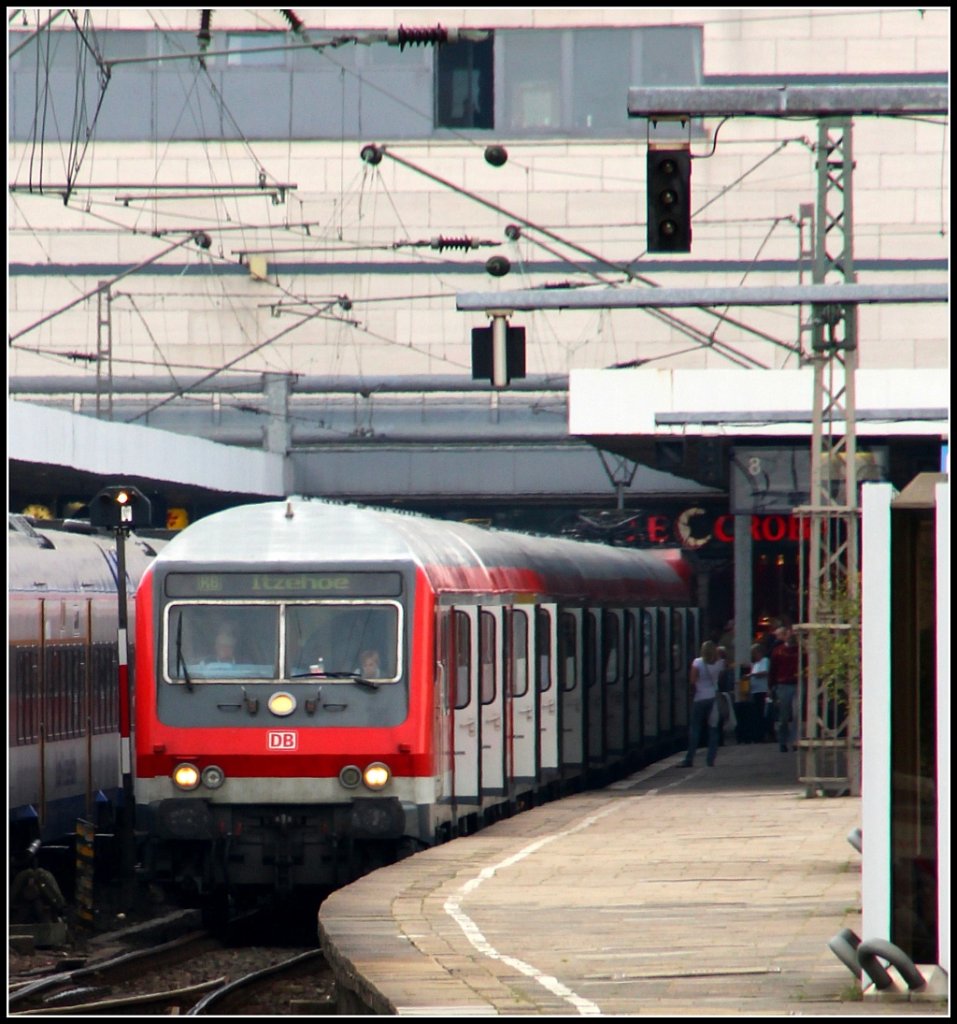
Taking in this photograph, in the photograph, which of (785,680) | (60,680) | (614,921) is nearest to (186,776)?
(60,680)

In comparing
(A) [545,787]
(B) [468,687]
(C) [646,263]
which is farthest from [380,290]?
(B) [468,687]

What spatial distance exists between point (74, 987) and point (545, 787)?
30.0 feet

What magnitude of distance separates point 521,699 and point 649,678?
30.2 feet

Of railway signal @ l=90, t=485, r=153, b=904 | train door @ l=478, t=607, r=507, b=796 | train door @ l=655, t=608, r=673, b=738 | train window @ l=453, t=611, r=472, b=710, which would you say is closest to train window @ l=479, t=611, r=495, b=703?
train door @ l=478, t=607, r=507, b=796

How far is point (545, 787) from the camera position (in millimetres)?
21750

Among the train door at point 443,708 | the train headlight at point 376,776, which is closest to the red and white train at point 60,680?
the train headlight at point 376,776

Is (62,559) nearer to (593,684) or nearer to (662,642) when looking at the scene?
(593,684)

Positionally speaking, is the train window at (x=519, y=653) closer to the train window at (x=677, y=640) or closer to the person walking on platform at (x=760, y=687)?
the person walking on platform at (x=760, y=687)

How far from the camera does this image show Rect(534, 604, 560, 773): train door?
66.8ft

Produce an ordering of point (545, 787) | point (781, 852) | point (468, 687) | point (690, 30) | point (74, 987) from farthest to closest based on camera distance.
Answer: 1. point (690, 30)
2. point (545, 787)
3. point (468, 687)
4. point (781, 852)
5. point (74, 987)

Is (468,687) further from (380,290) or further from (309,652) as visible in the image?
(380,290)

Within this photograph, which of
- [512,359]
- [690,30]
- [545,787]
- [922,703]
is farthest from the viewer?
[690,30]

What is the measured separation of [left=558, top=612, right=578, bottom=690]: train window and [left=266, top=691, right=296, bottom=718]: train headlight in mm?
6256

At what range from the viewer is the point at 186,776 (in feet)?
50.4
